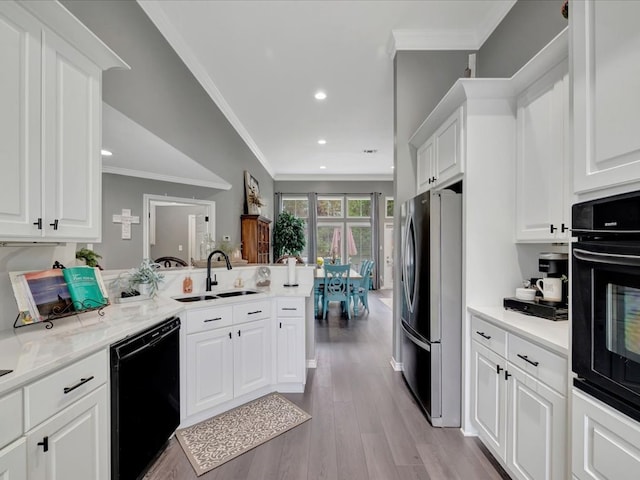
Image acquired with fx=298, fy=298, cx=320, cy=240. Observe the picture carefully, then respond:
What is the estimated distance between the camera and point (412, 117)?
310 cm

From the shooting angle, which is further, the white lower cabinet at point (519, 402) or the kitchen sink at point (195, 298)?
the kitchen sink at point (195, 298)

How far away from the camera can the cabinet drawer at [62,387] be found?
3.38 ft

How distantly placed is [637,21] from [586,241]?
2.36ft

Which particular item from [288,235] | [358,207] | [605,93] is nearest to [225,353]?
[605,93]

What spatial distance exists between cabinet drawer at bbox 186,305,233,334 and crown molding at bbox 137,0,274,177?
2.44 meters

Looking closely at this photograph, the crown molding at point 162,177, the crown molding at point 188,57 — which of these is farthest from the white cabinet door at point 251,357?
the crown molding at point 162,177

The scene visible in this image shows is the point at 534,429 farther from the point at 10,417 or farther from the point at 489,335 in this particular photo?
the point at 10,417

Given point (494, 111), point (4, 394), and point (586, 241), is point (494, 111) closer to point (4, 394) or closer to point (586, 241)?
point (586, 241)

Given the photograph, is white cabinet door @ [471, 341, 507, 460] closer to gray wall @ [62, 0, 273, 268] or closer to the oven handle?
the oven handle

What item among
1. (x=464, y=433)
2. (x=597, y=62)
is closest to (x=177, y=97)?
(x=597, y=62)

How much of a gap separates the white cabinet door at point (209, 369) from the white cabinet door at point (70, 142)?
1.03m

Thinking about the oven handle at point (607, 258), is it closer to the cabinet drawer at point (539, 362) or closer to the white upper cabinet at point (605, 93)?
the white upper cabinet at point (605, 93)

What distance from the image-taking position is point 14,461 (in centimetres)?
95

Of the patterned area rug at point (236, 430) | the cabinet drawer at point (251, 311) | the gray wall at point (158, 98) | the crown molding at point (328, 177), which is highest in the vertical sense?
the crown molding at point (328, 177)
